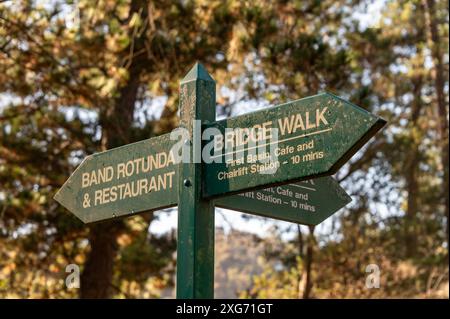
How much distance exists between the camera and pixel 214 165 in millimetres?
2893

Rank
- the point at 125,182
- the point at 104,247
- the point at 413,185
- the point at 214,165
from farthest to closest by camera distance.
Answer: the point at 413,185 < the point at 104,247 < the point at 125,182 < the point at 214,165

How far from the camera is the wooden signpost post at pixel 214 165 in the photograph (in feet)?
8.71

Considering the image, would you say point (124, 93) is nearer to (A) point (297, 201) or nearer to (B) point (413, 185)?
(A) point (297, 201)

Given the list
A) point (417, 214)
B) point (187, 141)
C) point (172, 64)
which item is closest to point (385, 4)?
point (417, 214)

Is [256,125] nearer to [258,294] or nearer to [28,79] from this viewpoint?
[28,79]

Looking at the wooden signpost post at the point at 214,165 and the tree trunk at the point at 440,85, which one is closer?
the wooden signpost post at the point at 214,165

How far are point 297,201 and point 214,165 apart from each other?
60cm

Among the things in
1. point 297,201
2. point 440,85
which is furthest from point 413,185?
point 297,201

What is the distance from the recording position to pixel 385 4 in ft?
52.6

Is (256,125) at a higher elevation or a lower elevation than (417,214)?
lower

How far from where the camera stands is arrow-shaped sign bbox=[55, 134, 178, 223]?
3062mm

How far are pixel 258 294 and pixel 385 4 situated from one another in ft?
21.1

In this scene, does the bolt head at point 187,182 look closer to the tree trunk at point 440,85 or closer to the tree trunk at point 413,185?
the tree trunk at point 413,185

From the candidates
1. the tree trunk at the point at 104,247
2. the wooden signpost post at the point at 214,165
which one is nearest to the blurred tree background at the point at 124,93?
the tree trunk at the point at 104,247
